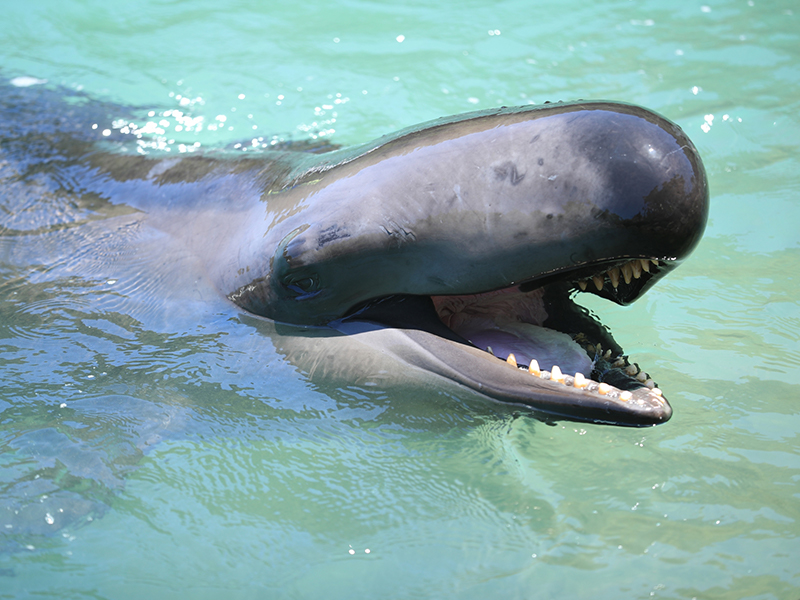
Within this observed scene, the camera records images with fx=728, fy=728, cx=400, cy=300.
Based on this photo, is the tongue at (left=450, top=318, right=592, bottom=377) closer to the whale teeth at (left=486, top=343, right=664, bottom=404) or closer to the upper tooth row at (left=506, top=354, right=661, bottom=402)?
the whale teeth at (left=486, top=343, right=664, bottom=404)

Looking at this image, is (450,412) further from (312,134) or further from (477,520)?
(312,134)

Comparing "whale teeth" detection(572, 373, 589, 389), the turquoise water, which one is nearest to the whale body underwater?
"whale teeth" detection(572, 373, 589, 389)

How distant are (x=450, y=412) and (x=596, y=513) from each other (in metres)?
0.87

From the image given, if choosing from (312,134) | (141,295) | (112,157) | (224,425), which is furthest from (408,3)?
(224,425)

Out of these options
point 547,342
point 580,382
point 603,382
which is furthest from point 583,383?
point 547,342

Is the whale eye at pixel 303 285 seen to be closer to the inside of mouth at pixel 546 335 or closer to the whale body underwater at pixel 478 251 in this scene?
the whale body underwater at pixel 478 251

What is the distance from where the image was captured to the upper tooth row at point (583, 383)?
10.2ft

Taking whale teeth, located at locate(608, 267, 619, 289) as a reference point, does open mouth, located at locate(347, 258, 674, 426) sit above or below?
below

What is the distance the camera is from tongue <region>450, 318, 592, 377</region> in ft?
11.5

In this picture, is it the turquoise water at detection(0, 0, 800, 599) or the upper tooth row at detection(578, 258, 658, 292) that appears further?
the turquoise water at detection(0, 0, 800, 599)

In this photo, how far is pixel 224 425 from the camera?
13.3 ft

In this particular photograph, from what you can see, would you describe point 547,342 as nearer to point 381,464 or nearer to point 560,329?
point 560,329

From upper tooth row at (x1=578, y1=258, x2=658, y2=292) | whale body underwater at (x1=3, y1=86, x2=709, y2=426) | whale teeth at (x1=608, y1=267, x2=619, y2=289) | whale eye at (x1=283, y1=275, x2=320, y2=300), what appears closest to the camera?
whale body underwater at (x1=3, y1=86, x2=709, y2=426)

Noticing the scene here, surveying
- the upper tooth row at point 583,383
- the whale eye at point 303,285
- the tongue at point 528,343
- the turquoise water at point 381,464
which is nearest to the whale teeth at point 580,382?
the upper tooth row at point 583,383
